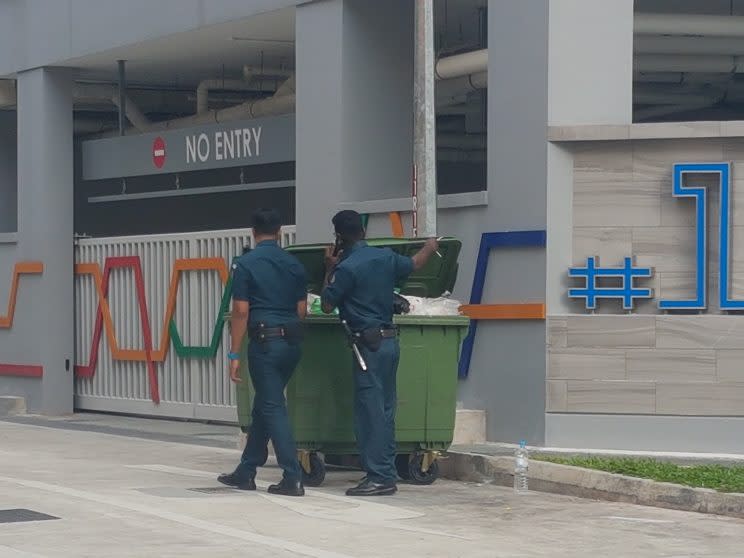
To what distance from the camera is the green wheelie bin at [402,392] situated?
11.6 metres

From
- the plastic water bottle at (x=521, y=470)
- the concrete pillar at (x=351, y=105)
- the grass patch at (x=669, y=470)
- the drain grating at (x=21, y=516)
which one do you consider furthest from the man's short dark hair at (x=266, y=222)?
the concrete pillar at (x=351, y=105)

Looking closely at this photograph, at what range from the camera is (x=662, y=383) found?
12992 mm

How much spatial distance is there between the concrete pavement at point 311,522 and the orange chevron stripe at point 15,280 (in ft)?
22.9

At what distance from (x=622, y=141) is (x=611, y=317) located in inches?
56.9

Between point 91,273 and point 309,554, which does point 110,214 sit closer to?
point 91,273

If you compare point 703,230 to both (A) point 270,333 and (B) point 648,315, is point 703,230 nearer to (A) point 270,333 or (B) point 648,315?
(B) point 648,315

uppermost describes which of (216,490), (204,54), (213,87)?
(204,54)

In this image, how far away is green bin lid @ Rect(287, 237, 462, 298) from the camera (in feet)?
39.5

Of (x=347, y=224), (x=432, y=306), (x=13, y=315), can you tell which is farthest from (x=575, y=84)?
(x=13, y=315)

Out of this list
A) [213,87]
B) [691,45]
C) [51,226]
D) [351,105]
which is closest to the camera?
[351,105]

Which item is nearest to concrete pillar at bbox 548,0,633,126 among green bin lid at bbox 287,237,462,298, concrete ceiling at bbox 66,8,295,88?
green bin lid at bbox 287,237,462,298

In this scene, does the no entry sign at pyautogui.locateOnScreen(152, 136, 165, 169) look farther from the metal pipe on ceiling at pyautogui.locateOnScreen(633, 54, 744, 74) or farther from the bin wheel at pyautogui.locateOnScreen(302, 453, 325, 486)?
the bin wheel at pyautogui.locateOnScreen(302, 453, 325, 486)

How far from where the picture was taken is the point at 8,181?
22547 millimetres

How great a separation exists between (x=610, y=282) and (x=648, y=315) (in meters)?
0.43
